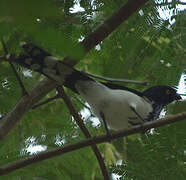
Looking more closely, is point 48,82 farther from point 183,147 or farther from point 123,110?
point 183,147

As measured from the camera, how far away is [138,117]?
10.8ft

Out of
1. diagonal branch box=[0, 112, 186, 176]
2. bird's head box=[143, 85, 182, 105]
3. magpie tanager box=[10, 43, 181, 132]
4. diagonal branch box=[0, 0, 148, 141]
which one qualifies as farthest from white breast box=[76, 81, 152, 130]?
diagonal branch box=[0, 112, 186, 176]

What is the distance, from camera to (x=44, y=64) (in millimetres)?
2320

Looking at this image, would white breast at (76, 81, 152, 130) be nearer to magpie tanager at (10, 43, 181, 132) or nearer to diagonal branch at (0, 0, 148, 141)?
magpie tanager at (10, 43, 181, 132)

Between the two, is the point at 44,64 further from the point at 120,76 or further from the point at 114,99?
the point at 120,76

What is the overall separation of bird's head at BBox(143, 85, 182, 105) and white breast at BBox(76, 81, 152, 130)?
437 mm

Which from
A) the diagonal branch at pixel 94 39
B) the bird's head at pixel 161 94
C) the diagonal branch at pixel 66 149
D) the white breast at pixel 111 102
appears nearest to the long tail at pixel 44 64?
the diagonal branch at pixel 94 39

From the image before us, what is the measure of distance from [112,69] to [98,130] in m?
0.71

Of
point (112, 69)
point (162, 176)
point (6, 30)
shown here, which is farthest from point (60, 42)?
point (112, 69)

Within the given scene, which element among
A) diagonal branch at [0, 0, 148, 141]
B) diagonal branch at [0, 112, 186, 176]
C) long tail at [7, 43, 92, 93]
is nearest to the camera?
long tail at [7, 43, 92, 93]

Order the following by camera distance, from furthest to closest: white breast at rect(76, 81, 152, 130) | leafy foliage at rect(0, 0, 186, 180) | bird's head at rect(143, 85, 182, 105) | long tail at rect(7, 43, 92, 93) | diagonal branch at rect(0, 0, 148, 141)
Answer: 1. bird's head at rect(143, 85, 182, 105)
2. white breast at rect(76, 81, 152, 130)
3. leafy foliage at rect(0, 0, 186, 180)
4. diagonal branch at rect(0, 0, 148, 141)
5. long tail at rect(7, 43, 92, 93)

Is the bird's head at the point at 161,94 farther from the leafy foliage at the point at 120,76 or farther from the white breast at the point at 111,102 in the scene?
the white breast at the point at 111,102

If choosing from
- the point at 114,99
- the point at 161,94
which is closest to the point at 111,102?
the point at 114,99

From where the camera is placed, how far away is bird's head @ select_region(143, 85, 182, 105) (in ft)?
11.9
